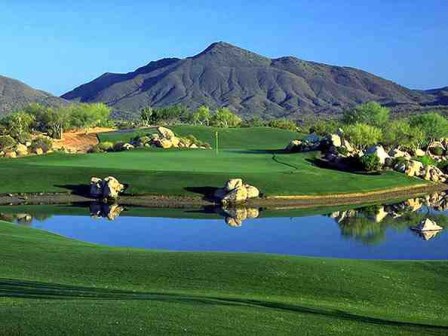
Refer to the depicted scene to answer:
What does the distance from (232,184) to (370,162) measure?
21.9 metres

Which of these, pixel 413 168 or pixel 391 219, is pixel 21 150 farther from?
pixel 391 219

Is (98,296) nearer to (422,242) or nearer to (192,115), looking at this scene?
(422,242)

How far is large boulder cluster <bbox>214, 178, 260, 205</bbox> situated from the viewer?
61.6 metres

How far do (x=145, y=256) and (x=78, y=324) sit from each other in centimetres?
1400

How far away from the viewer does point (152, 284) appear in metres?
25.0

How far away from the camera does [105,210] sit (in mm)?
59031

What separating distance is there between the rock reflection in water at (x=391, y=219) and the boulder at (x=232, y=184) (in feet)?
32.3

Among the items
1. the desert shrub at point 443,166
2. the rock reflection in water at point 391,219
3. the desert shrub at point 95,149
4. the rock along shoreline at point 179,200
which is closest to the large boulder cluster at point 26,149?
the desert shrub at point 95,149

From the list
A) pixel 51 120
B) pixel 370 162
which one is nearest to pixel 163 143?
pixel 51 120

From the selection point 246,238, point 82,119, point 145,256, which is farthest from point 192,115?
point 145,256

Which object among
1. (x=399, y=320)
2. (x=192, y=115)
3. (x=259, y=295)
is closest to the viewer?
(x=399, y=320)

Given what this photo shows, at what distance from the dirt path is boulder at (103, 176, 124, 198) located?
A: 39248mm

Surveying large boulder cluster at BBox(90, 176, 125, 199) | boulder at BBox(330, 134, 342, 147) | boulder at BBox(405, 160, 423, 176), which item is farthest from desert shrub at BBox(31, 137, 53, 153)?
boulder at BBox(405, 160, 423, 176)

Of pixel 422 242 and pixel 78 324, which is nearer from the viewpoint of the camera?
pixel 78 324
